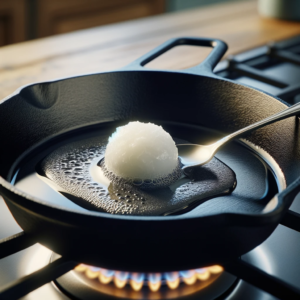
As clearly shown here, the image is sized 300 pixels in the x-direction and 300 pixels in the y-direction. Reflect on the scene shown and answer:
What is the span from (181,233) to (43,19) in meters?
2.00

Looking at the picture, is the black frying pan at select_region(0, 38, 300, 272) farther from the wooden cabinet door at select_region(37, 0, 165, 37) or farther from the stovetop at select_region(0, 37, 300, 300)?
the wooden cabinet door at select_region(37, 0, 165, 37)

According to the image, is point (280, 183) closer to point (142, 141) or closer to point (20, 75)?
point (142, 141)

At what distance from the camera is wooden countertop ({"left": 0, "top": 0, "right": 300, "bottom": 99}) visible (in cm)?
97

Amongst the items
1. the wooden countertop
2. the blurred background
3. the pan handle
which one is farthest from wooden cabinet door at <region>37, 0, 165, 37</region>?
the pan handle

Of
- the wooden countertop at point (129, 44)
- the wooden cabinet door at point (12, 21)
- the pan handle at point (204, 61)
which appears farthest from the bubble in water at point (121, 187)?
the wooden cabinet door at point (12, 21)

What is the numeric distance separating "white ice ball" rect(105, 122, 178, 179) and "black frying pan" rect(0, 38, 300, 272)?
137 millimetres

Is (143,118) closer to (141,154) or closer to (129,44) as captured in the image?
(141,154)

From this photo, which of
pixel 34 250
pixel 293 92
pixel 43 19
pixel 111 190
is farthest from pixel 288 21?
pixel 43 19

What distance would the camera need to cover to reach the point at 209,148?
0.66 meters

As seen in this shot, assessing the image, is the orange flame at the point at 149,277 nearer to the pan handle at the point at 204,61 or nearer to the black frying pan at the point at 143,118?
the black frying pan at the point at 143,118

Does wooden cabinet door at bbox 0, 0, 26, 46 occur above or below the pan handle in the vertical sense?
below

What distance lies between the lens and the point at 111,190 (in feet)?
1.90

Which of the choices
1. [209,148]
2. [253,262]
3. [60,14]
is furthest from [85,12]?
[253,262]

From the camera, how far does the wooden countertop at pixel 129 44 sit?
38.3 inches
